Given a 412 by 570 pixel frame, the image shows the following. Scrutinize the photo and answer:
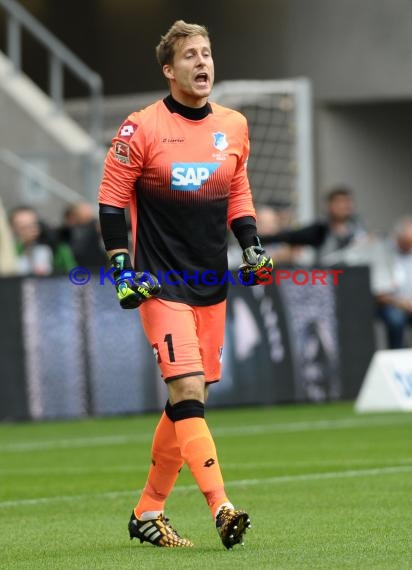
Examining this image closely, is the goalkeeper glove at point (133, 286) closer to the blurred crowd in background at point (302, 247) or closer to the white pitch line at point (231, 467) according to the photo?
the white pitch line at point (231, 467)

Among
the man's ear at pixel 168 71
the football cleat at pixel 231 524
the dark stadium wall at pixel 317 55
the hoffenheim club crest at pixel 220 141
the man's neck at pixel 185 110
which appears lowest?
the football cleat at pixel 231 524

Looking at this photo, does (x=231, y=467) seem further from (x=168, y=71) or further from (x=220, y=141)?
(x=168, y=71)

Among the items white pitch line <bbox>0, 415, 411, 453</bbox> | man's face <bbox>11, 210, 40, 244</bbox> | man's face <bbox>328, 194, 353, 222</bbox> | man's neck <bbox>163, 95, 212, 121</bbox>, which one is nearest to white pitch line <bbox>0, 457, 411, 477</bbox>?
white pitch line <bbox>0, 415, 411, 453</bbox>

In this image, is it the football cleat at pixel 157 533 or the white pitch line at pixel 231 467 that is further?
the white pitch line at pixel 231 467

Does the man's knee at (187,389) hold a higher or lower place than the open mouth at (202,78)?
lower

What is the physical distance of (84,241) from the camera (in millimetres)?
17594

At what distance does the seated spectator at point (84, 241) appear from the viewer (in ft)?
57.8

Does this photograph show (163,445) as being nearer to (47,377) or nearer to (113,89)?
(47,377)

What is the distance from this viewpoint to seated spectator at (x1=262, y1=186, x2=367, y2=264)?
17.9 metres

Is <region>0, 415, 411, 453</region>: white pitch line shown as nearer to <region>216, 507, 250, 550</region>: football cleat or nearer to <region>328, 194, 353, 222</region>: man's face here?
<region>328, 194, 353, 222</region>: man's face

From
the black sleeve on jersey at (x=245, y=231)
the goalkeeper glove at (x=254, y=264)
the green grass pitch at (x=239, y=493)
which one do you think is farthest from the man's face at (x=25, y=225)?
the goalkeeper glove at (x=254, y=264)

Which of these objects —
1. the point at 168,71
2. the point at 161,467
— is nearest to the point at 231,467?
the point at 161,467

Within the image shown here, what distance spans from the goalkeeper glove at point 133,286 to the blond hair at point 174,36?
1.02m

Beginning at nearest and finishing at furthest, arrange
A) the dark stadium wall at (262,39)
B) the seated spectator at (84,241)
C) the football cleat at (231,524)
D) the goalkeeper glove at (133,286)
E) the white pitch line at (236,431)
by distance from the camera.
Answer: the football cleat at (231,524) → the goalkeeper glove at (133,286) → the white pitch line at (236,431) → the seated spectator at (84,241) → the dark stadium wall at (262,39)
